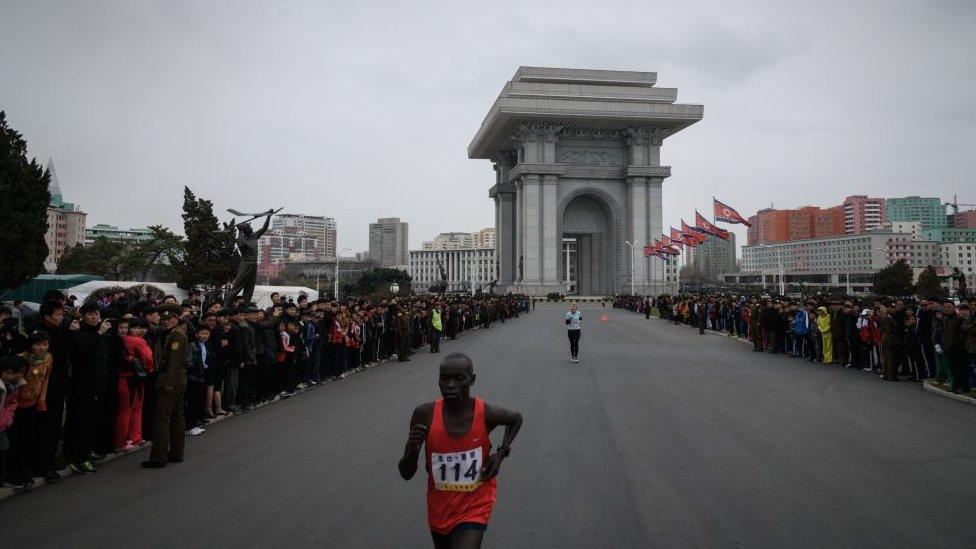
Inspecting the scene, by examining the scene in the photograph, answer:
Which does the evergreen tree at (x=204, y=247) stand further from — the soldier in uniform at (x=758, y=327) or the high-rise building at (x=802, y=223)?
the high-rise building at (x=802, y=223)

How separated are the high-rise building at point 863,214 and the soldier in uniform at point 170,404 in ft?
662

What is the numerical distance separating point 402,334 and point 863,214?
197361 mm

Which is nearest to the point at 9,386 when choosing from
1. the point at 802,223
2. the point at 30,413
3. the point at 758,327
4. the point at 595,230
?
the point at 30,413

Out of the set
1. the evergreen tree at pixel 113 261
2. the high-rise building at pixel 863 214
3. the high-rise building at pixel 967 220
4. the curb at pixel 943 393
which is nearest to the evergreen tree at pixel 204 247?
the evergreen tree at pixel 113 261

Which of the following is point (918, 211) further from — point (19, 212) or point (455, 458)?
point (455, 458)

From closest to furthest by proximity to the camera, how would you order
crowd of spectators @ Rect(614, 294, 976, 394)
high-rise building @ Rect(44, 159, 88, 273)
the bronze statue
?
crowd of spectators @ Rect(614, 294, 976, 394), the bronze statue, high-rise building @ Rect(44, 159, 88, 273)

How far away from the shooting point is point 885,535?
501cm

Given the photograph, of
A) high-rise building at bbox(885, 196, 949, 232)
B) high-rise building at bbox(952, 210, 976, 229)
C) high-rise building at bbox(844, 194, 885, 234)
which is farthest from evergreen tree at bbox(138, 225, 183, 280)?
high-rise building at bbox(885, 196, 949, 232)

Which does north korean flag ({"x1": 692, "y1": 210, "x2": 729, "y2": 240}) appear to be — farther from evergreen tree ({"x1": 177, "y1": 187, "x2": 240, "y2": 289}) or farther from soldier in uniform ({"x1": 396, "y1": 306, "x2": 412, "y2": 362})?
evergreen tree ({"x1": 177, "y1": 187, "x2": 240, "y2": 289})

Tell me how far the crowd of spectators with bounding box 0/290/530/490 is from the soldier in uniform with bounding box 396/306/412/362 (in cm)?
605

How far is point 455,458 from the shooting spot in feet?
11.3

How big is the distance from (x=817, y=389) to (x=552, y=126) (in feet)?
199

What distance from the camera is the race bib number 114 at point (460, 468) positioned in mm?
3432

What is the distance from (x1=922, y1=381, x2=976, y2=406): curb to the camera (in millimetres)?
10858
